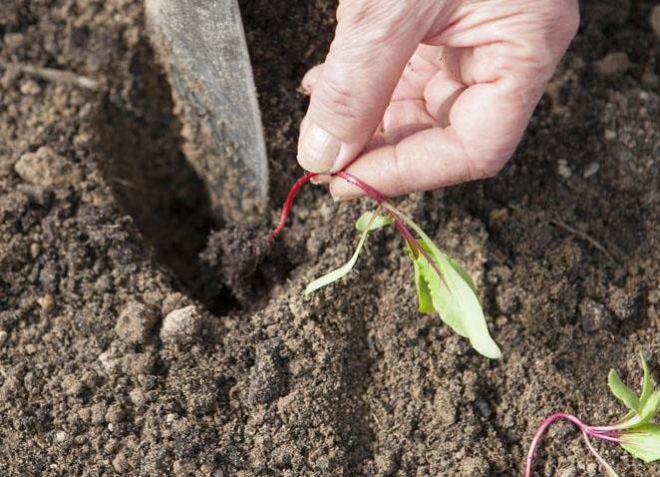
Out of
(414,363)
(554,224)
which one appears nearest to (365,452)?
(414,363)

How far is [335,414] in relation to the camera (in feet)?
5.90

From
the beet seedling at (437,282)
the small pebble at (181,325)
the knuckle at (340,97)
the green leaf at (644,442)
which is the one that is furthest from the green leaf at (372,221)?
the green leaf at (644,442)

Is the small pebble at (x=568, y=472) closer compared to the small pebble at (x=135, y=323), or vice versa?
the small pebble at (x=568, y=472)

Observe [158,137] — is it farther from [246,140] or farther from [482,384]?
[482,384]

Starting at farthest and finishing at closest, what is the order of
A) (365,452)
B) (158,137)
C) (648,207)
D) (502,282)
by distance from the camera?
(158,137)
(648,207)
(502,282)
(365,452)

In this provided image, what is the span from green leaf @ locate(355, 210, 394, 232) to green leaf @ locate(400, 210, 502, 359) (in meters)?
0.13

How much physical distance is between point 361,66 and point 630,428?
900mm

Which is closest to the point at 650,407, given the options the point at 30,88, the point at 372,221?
the point at 372,221

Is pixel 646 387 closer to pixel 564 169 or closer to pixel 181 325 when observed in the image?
pixel 564 169

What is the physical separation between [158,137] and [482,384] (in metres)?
1.12

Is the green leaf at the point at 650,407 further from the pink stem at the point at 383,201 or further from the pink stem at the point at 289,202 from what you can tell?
the pink stem at the point at 289,202

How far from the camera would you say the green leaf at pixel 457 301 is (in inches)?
63.1

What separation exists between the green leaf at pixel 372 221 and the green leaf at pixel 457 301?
0.13 m

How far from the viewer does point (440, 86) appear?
1886 millimetres
